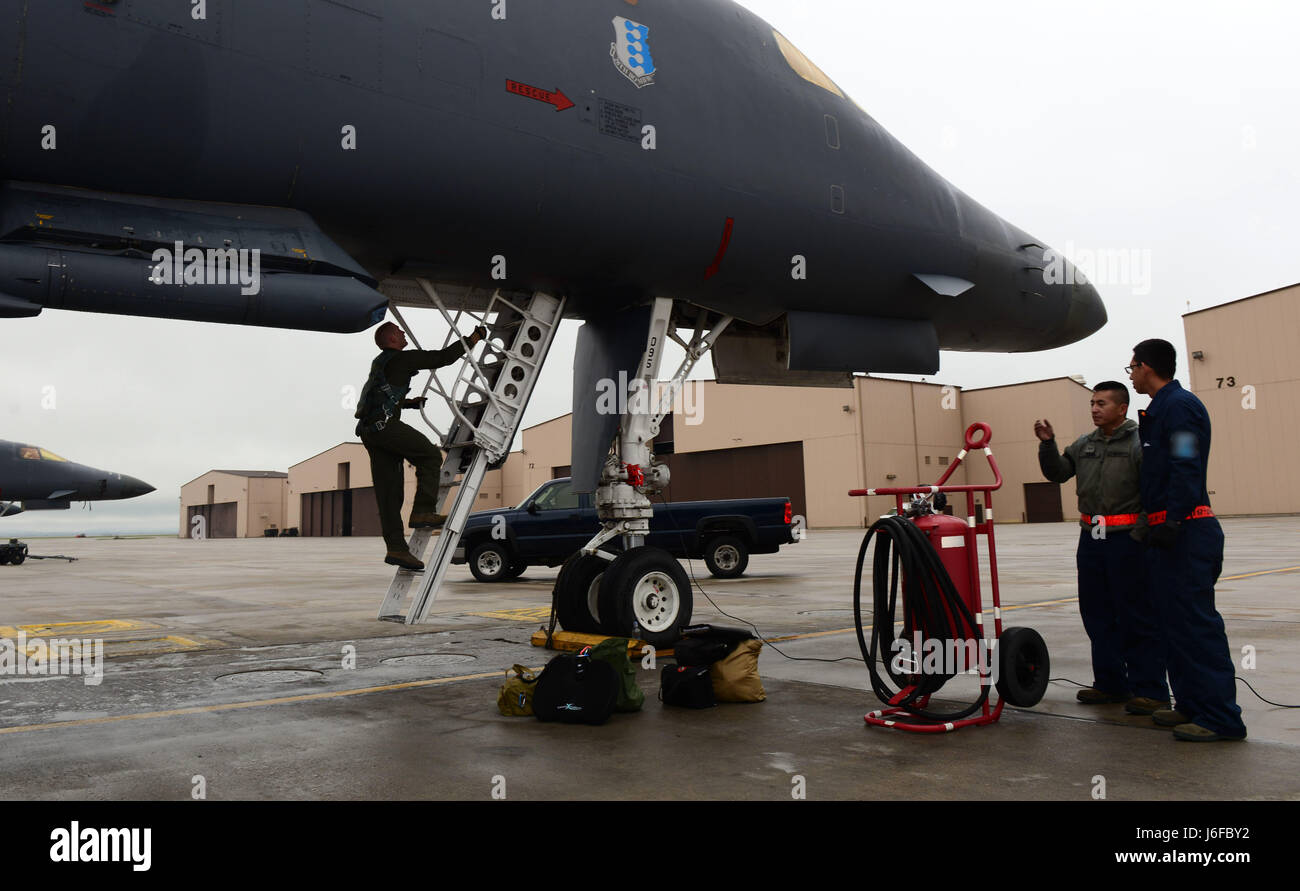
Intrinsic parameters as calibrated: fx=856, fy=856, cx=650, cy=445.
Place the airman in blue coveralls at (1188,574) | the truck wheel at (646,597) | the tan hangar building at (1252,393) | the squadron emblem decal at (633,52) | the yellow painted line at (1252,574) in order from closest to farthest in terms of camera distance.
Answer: the airman in blue coveralls at (1188,574)
the squadron emblem decal at (633,52)
the truck wheel at (646,597)
the yellow painted line at (1252,574)
the tan hangar building at (1252,393)

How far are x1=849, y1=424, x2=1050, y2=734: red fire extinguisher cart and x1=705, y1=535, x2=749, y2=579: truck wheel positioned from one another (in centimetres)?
1203

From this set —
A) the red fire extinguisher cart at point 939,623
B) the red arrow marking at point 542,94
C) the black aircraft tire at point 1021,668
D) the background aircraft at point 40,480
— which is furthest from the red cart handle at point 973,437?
the background aircraft at point 40,480

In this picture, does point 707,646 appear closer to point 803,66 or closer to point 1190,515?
point 1190,515

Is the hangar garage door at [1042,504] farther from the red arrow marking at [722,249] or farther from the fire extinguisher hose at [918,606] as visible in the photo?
the fire extinguisher hose at [918,606]

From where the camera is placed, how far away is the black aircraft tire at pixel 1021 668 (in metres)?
4.98

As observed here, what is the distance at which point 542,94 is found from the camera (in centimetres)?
591

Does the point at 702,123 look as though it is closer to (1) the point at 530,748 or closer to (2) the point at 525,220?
(2) the point at 525,220

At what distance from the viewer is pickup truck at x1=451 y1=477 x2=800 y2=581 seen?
17.1m

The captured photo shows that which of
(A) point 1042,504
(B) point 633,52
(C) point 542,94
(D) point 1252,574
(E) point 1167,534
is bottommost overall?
(D) point 1252,574

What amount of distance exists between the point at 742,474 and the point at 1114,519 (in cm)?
4191

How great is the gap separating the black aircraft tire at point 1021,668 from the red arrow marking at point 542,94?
14.8ft

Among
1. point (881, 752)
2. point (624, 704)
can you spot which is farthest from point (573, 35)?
point (881, 752)

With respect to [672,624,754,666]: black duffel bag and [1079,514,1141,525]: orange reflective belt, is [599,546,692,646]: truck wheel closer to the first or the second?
[672,624,754,666]: black duffel bag

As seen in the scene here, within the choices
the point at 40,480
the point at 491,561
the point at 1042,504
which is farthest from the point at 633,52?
the point at 1042,504
